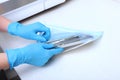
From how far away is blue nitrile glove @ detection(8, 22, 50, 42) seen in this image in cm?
80

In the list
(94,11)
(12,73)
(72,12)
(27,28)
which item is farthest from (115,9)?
(12,73)

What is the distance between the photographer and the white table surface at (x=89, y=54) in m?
0.70

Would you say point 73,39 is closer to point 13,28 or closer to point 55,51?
point 55,51

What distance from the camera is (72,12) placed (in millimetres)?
971

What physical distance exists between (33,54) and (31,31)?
0.12m

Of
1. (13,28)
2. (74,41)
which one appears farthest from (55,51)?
(13,28)

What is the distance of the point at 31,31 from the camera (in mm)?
816

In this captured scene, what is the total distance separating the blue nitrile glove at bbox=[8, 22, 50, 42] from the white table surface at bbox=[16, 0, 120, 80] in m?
0.11

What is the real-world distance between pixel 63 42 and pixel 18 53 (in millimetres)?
182

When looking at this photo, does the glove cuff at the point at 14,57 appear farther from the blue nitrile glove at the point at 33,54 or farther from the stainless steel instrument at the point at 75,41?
the stainless steel instrument at the point at 75,41

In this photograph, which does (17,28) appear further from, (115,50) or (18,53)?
(115,50)

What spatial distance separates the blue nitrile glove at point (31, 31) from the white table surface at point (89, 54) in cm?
11

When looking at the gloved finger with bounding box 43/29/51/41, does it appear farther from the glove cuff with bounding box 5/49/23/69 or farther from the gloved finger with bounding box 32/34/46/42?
the glove cuff with bounding box 5/49/23/69

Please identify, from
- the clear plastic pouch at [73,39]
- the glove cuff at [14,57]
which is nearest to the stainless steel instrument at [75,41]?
the clear plastic pouch at [73,39]
